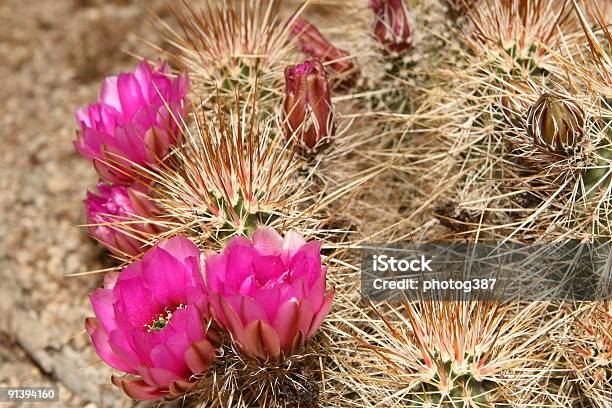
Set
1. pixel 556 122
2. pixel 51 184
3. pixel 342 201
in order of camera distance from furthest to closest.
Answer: pixel 51 184
pixel 342 201
pixel 556 122

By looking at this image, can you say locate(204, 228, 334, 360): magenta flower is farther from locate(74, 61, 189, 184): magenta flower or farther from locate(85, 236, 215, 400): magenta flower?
locate(74, 61, 189, 184): magenta flower

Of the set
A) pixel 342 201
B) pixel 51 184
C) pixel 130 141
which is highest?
pixel 130 141

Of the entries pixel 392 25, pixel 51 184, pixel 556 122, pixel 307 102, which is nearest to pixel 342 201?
pixel 307 102

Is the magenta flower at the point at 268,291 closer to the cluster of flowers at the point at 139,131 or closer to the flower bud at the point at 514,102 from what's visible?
the cluster of flowers at the point at 139,131

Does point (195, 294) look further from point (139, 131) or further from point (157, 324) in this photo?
point (139, 131)

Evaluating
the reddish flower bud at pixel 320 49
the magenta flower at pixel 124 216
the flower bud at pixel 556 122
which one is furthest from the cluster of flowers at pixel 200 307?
the reddish flower bud at pixel 320 49

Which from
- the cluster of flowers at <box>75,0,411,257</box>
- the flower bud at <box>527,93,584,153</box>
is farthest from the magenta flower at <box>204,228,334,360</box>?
the flower bud at <box>527,93,584,153</box>

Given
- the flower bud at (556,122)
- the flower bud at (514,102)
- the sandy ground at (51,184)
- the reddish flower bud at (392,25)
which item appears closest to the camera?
the flower bud at (556,122)
